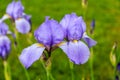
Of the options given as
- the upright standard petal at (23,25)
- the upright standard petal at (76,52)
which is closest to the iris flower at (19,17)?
the upright standard petal at (23,25)

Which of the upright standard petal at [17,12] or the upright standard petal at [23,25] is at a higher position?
the upright standard petal at [17,12]

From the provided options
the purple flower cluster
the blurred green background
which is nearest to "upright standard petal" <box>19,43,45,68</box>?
the purple flower cluster

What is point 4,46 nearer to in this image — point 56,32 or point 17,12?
point 17,12

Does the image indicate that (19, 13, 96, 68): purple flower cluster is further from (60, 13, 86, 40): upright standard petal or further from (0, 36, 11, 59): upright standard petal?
(0, 36, 11, 59): upright standard petal

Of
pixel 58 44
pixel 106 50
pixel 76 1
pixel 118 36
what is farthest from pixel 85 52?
pixel 76 1

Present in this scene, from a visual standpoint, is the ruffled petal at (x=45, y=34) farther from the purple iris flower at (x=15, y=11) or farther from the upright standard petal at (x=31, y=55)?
the purple iris flower at (x=15, y=11)

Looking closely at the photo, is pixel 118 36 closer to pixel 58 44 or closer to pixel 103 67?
pixel 103 67

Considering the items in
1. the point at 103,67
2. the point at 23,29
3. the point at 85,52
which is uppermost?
the point at 85,52
